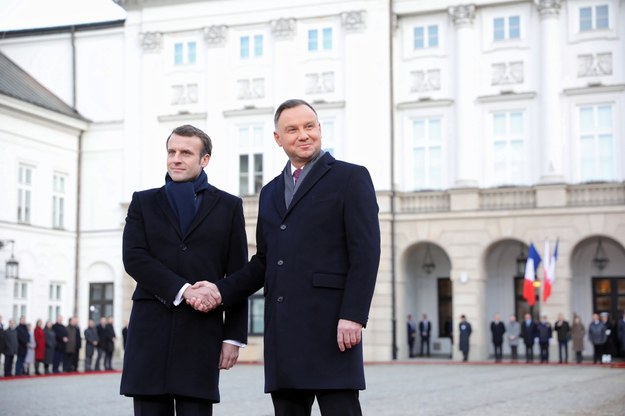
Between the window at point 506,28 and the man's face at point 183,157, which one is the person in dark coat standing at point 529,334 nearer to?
the window at point 506,28

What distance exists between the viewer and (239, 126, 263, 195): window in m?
38.6

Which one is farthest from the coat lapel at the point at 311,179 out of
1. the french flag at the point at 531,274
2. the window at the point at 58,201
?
the window at the point at 58,201

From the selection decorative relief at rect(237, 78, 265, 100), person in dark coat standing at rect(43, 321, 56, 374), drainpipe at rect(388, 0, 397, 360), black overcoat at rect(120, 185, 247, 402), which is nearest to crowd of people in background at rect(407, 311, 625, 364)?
drainpipe at rect(388, 0, 397, 360)

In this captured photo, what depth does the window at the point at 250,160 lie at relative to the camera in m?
38.6

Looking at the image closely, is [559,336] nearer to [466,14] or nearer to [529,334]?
[529,334]

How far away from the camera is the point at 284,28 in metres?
38.6

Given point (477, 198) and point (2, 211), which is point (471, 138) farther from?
point (2, 211)

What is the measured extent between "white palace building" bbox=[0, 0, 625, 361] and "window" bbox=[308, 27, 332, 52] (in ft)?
0.17

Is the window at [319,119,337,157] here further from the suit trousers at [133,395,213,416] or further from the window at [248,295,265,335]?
the suit trousers at [133,395,213,416]

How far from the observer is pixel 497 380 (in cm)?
2362

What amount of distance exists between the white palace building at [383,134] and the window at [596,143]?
7 centimetres

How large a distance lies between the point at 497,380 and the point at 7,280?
61.3ft

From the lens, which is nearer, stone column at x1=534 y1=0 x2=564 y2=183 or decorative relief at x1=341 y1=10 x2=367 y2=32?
stone column at x1=534 y1=0 x2=564 y2=183

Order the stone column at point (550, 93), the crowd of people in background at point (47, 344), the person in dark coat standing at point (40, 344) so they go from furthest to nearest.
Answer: the stone column at point (550, 93), the person in dark coat standing at point (40, 344), the crowd of people in background at point (47, 344)
